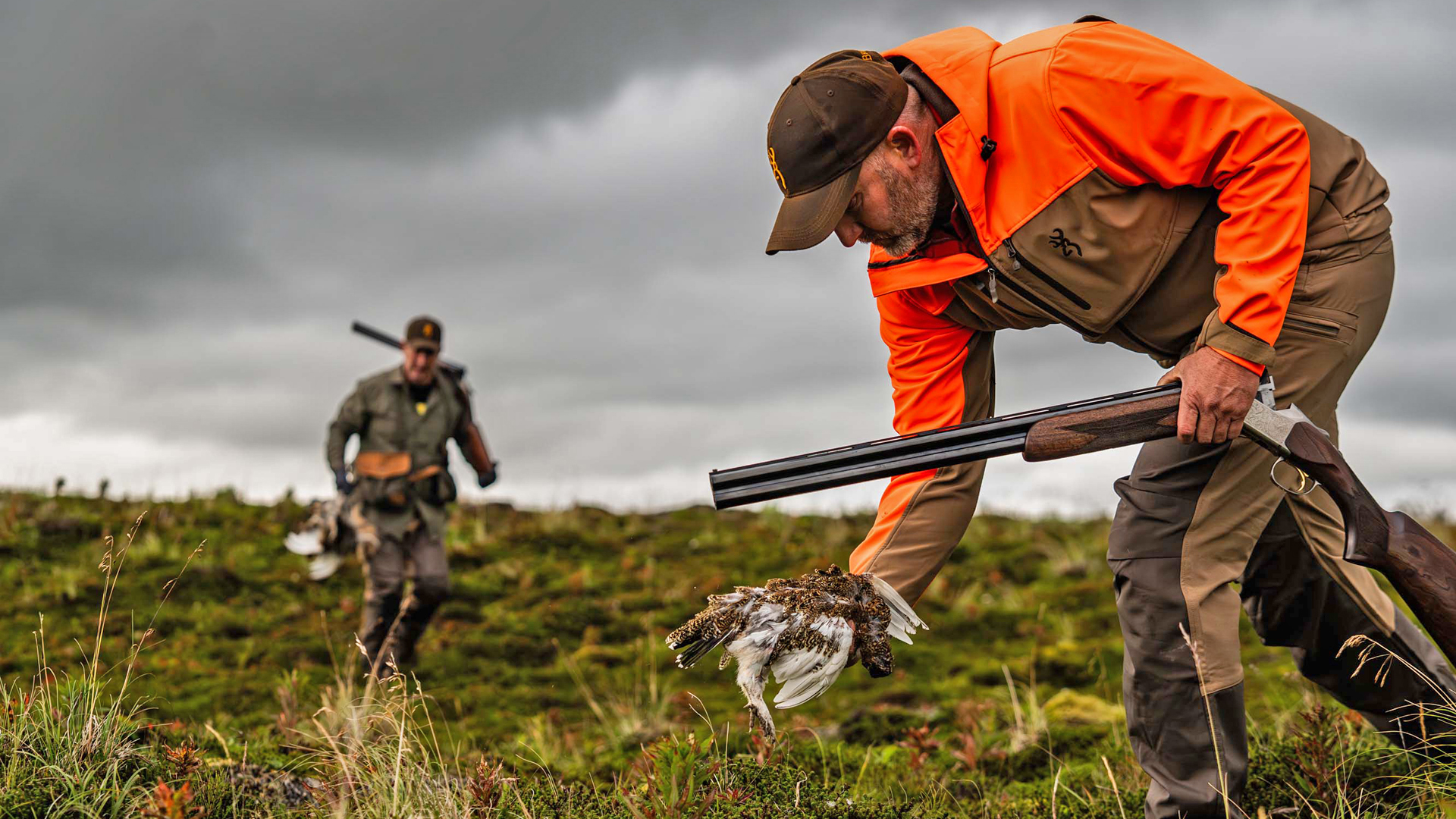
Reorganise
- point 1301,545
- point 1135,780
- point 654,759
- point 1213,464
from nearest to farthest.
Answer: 1. point 654,759
2. point 1213,464
3. point 1301,545
4. point 1135,780

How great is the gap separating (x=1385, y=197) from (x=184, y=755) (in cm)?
413

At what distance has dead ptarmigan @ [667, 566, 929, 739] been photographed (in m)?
3.31

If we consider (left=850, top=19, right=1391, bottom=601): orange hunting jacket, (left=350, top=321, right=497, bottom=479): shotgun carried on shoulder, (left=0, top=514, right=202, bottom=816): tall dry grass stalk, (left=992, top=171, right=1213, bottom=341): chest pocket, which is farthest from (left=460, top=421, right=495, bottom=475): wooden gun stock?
(left=992, top=171, right=1213, bottom=341): chest pocket

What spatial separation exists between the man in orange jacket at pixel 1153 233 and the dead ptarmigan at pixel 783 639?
0.94 metres

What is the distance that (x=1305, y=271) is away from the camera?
345cm

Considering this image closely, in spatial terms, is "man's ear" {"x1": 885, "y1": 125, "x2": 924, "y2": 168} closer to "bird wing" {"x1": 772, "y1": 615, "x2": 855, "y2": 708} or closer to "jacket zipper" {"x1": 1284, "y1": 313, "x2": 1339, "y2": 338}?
"jacket zipper" {"x1": 1284, "y1": 313, "x2": 1339, "y2": 338}

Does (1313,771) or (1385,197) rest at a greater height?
(1385,197)

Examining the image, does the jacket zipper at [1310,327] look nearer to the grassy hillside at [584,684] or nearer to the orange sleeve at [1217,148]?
the orange sleeve at [1217,148]

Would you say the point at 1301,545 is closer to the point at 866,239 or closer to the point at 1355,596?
the point at 1355,596

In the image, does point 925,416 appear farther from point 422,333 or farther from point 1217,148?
point 422,333

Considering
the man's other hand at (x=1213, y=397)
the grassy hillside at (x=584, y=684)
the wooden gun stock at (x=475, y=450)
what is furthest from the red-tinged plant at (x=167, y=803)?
the wooden gun stock at (x=475, y=450)

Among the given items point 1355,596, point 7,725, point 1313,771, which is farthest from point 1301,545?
point 7,725

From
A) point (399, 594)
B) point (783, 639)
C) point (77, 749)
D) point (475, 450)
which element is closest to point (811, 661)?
point (783, 639)

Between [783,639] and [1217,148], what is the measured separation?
1.92m
